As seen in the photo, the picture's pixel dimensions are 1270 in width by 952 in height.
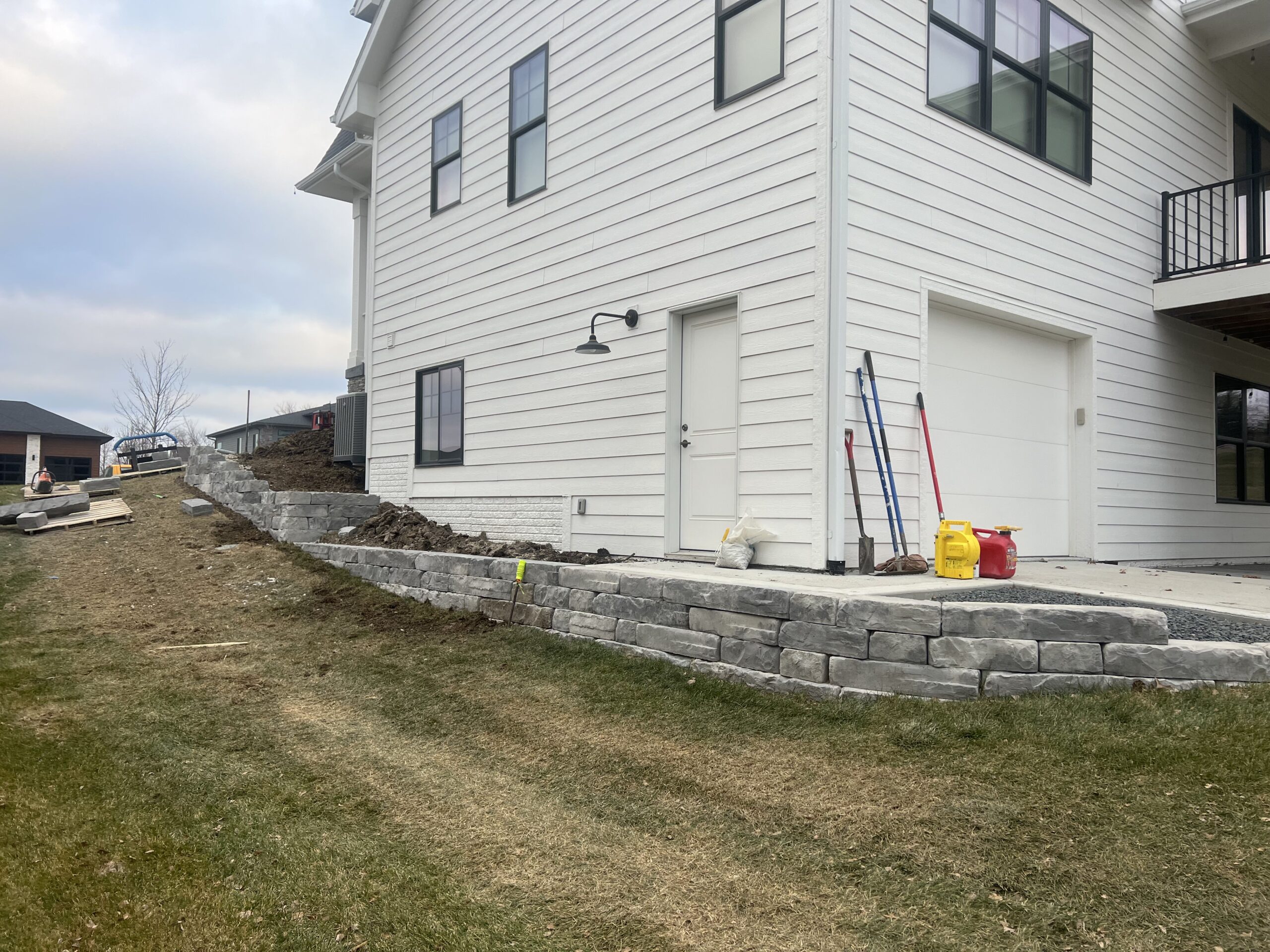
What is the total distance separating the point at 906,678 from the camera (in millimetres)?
4082

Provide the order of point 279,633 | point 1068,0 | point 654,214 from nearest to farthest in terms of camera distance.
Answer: point 279,633 < point 654,214 < point 1068,0

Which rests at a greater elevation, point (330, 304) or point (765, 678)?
point (330, 304)

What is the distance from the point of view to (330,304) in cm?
2892

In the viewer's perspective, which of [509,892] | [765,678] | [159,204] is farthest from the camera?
[159,204]

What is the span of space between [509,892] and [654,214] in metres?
5.58

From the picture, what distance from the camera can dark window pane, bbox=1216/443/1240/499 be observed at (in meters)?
9.55

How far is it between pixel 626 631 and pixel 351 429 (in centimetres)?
759

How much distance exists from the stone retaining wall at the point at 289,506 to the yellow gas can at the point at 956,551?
690 cm

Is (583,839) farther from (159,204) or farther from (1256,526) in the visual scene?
(159,204)

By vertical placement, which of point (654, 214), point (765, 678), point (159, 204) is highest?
point (159, 204)

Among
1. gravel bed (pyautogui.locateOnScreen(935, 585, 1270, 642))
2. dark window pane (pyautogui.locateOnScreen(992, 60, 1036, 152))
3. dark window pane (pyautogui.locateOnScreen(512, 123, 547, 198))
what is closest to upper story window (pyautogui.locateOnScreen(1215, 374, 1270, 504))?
A: dark window pane (pyautogui.locateOnScreen(992, 60, 1036, 152))

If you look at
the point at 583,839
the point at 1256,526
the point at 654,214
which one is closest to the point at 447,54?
the point at 654,214

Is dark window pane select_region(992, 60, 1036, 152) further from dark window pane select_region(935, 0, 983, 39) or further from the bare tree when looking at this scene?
the bare tree

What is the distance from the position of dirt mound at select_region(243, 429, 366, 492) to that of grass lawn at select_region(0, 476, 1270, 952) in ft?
19.5
